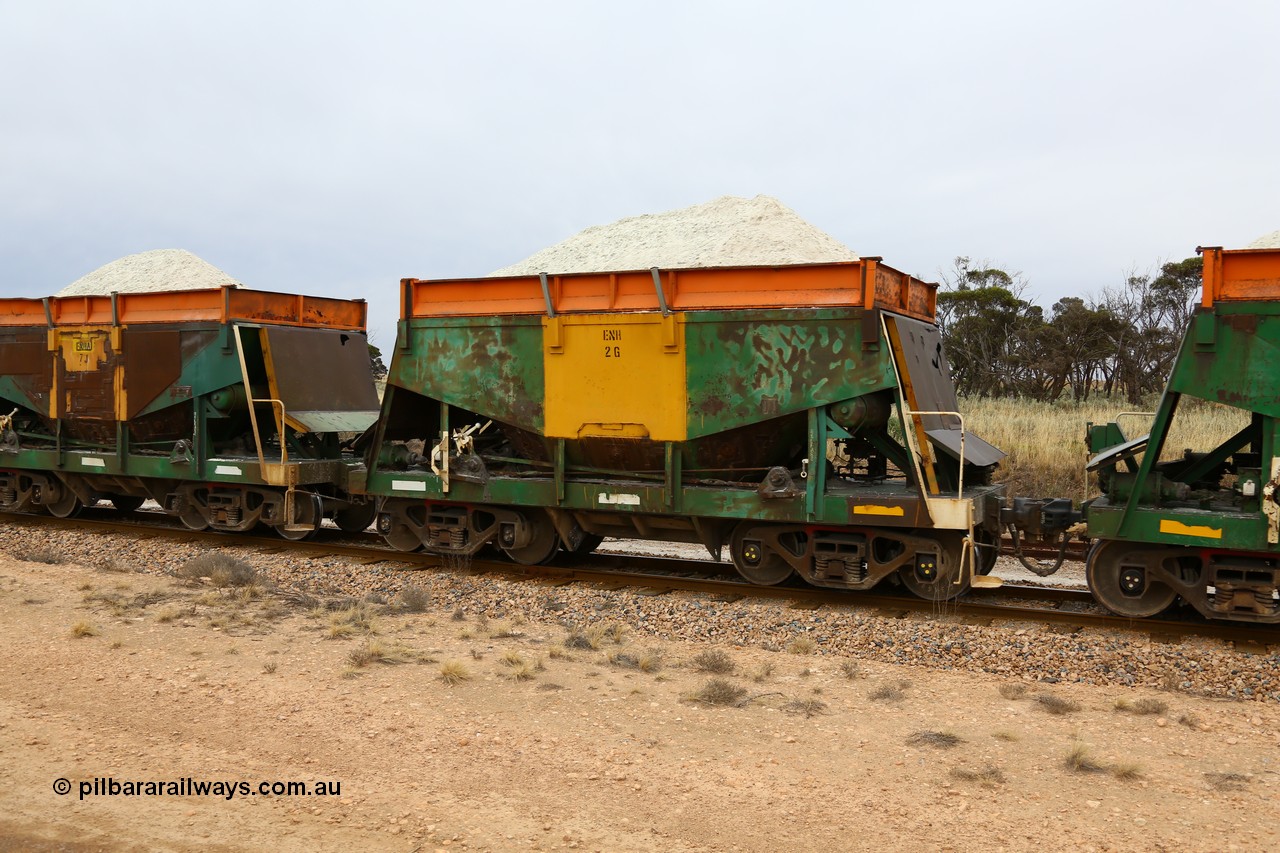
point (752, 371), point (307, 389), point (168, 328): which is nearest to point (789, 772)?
point (752, 371)

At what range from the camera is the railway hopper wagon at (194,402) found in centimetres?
1276

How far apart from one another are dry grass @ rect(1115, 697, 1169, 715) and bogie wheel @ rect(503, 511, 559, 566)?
618 centimetres

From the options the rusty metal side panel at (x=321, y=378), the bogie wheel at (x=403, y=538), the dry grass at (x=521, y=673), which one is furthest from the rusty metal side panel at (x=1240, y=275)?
the rusty metal side panel at (x=321, y=378)

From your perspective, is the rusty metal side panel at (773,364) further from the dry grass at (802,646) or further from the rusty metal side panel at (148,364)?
the rusty metal side panel at (148,364)

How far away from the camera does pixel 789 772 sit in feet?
16.8

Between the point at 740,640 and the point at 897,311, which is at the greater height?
the point at 897,311

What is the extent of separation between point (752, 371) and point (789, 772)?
493 centimetres

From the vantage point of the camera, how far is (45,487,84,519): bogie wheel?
1480cm

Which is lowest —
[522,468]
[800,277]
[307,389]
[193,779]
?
[193,779]

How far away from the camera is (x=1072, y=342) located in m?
27.3

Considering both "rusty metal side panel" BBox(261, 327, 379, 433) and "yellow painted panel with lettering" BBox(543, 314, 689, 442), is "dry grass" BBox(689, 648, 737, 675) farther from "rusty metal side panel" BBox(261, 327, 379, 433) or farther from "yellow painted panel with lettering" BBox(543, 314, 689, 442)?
"rusty metal side panel" BBox(261, 327, 379, 433)

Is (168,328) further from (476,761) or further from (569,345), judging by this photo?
(476,761)

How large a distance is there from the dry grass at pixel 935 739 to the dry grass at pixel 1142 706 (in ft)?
4.21

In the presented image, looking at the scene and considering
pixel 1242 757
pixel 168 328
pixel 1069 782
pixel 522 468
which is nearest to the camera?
pixel 1069 782
